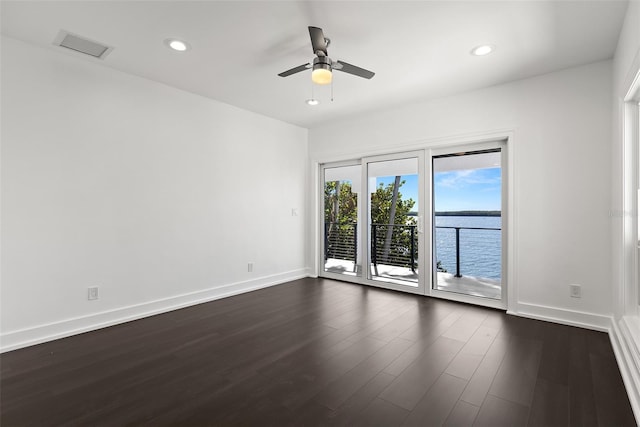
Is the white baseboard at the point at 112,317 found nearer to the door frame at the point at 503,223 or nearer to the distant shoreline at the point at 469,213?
the distant shoreline at the point at 469,213

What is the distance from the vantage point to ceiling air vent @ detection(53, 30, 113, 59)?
2.67 m

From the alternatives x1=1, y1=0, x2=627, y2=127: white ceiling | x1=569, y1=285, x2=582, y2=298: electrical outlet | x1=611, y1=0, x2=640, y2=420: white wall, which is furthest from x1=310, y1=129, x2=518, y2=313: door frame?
x1=611, y1=0, x2=640, y2=420: white wall

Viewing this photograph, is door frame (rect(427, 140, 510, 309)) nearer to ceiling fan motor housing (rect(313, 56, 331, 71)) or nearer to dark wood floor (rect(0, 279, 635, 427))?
dark wood floor (rect(0, 279, 635, 427))

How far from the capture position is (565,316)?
127 inches

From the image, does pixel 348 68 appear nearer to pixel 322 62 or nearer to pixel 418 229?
pixel 322 62

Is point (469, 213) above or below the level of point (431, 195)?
below

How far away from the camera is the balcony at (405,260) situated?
14.0 ft

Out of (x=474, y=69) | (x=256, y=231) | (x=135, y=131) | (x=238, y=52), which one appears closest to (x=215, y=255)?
(x=256, y=231)

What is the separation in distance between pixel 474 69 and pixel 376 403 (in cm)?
323

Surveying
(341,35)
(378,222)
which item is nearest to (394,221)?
(378,222)

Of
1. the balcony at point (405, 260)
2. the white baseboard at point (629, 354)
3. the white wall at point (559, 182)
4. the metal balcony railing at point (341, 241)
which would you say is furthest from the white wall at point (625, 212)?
the metal balcony railing at point (341, 241)

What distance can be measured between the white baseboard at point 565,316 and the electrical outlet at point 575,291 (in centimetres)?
16

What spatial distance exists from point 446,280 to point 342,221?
187 centimetres

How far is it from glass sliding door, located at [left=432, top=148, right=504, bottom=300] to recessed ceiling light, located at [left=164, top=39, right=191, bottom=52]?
3255 mm
